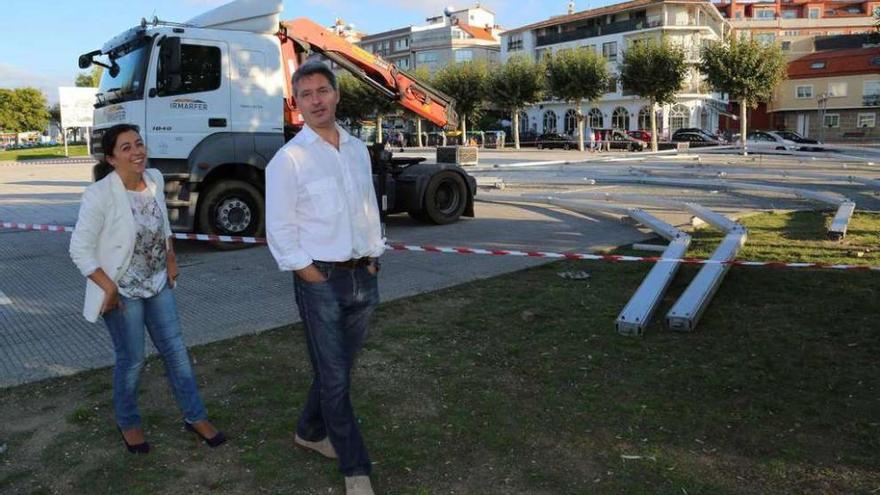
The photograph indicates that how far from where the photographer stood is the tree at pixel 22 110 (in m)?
82.6

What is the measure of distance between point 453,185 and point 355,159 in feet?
28.4

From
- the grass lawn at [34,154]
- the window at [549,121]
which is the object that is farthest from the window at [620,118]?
the grass lawn at [34,154]

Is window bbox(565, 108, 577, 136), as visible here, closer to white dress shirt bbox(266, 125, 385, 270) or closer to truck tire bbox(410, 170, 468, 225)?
truck tire bbox(410, 170, 468, 225)

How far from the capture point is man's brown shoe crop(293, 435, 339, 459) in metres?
3.46

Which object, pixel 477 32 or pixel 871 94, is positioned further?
pixel 477 32

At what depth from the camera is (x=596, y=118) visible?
231ft

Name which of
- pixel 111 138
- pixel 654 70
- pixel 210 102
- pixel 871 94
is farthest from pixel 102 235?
pixel 871 94

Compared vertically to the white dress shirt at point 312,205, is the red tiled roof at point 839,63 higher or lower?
higher

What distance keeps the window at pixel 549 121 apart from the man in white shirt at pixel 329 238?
2820 inches

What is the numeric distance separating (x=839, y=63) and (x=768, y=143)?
30.1m

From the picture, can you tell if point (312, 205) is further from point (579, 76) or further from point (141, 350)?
point (579, 76)

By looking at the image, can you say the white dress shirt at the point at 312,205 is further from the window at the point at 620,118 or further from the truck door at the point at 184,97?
the window at the point at 620,118

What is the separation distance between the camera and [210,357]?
498 cm

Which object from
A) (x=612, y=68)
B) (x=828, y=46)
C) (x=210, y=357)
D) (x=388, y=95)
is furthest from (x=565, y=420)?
(x=828, y=46)
